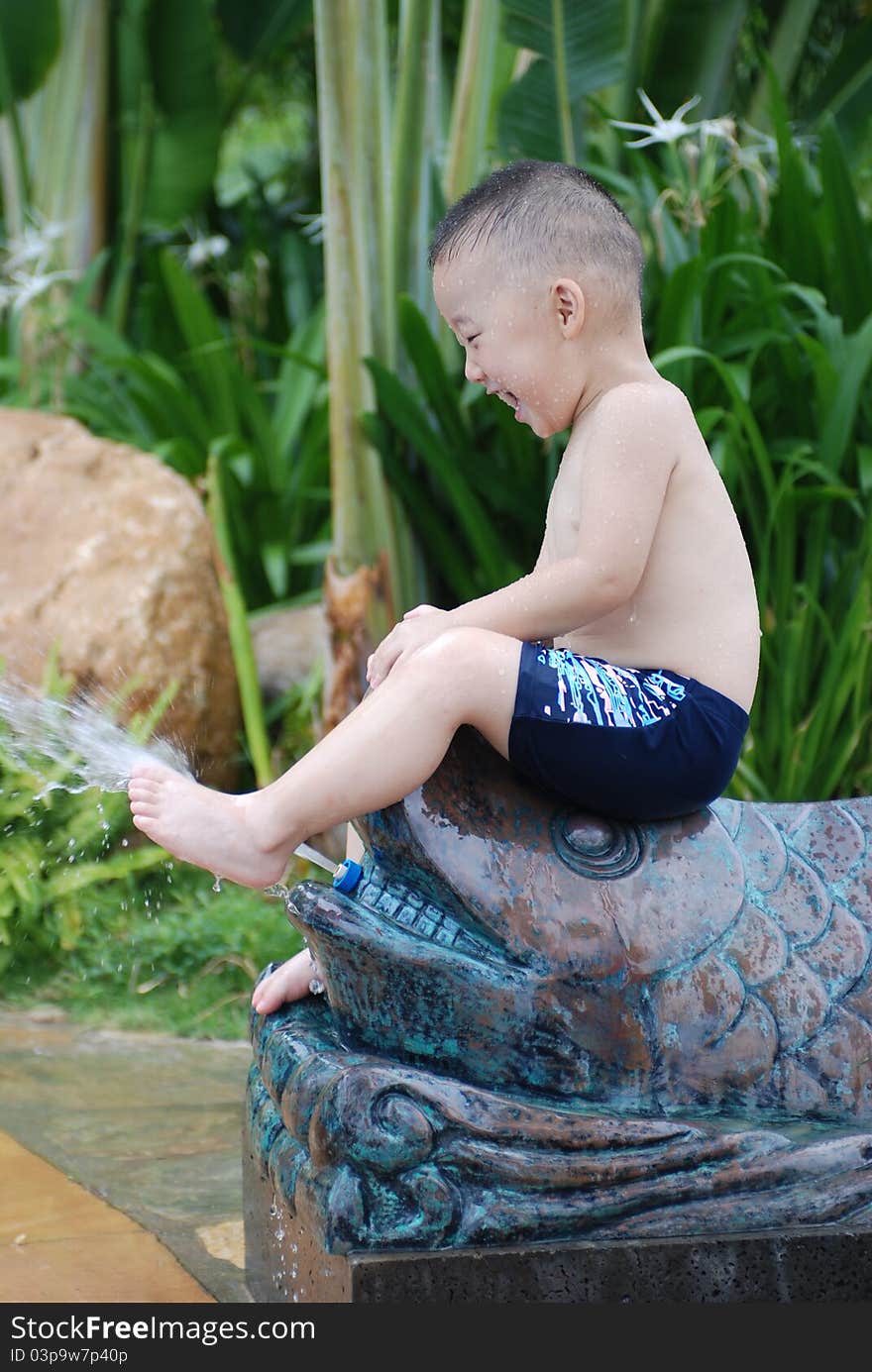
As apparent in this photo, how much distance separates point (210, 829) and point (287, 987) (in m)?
0.37

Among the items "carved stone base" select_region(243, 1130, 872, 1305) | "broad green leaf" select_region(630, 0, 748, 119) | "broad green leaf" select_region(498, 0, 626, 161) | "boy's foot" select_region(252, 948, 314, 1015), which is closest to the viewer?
"carved stone base" select_region(243, 1130, 872, 1305)

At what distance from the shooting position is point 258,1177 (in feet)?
6.86

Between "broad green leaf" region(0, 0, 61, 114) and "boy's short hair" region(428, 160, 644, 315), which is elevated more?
"boy's short hair" region(428, 160, 644, 315)

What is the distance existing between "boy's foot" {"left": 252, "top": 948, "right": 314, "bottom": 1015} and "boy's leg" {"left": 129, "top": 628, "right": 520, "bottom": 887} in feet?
0.89

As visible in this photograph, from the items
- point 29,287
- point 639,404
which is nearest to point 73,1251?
point 639,404

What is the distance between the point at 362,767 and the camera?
1.83m

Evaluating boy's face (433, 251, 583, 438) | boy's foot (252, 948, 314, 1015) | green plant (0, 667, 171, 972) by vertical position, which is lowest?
green plant (0, 667, 171, 972)

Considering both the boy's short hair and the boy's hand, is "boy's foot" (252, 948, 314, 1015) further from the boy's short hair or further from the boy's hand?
the boy's short hair

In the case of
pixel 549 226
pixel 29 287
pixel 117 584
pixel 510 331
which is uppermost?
pixel 549 226

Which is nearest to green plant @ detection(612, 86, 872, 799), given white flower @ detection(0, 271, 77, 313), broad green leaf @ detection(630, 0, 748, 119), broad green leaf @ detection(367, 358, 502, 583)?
broad green leaf @ detection(367, 358, 502, 583)

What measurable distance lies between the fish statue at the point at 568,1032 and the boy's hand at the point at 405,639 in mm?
140

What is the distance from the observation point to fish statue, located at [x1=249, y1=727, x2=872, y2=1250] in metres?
1.76

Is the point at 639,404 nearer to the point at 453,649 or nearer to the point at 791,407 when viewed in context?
the point at 453,649

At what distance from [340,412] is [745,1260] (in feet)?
8.72
